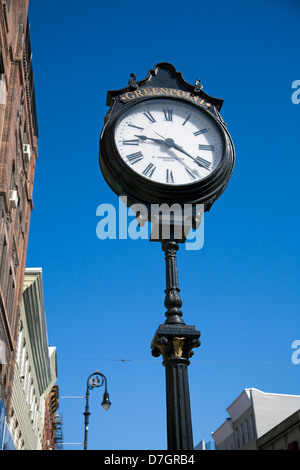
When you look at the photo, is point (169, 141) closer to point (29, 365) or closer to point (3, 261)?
point (3, 261)

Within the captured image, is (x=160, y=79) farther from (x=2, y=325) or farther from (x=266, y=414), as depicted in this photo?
(x=266, y=414)

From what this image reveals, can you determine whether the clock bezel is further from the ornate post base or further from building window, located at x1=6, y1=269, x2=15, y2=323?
building window, located at x1=6, y1=269, x2=15, y2=323

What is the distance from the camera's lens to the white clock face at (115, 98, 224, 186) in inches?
182

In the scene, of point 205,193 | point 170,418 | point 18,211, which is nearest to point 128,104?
point 205,193

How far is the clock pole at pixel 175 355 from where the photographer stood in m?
3.42

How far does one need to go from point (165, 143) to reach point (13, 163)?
20924mm

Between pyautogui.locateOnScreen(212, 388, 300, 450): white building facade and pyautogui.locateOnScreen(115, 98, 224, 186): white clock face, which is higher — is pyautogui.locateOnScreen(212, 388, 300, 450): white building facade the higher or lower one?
the higher one

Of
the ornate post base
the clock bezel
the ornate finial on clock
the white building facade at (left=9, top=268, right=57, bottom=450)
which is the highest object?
the white building facade at (left=9, top=268, right=57, bottom=450)

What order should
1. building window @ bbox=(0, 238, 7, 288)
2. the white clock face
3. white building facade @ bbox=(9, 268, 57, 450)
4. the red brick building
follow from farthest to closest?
white building facade @ bbox=(9, 268, 57, 450) < building window @ bbox=(0, 238, 7, 288) < the red brick building < the white clock face

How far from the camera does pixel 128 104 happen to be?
16.1ft

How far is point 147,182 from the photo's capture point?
4.47m

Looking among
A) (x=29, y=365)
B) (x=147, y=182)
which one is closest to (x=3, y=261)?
(x=29, y=365)

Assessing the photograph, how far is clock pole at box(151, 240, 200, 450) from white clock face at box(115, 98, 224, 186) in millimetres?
859

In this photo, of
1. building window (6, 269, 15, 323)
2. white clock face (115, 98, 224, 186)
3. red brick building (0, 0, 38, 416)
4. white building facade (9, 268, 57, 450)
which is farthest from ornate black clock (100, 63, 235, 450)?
white building facade (9, 268, 57, 450)
